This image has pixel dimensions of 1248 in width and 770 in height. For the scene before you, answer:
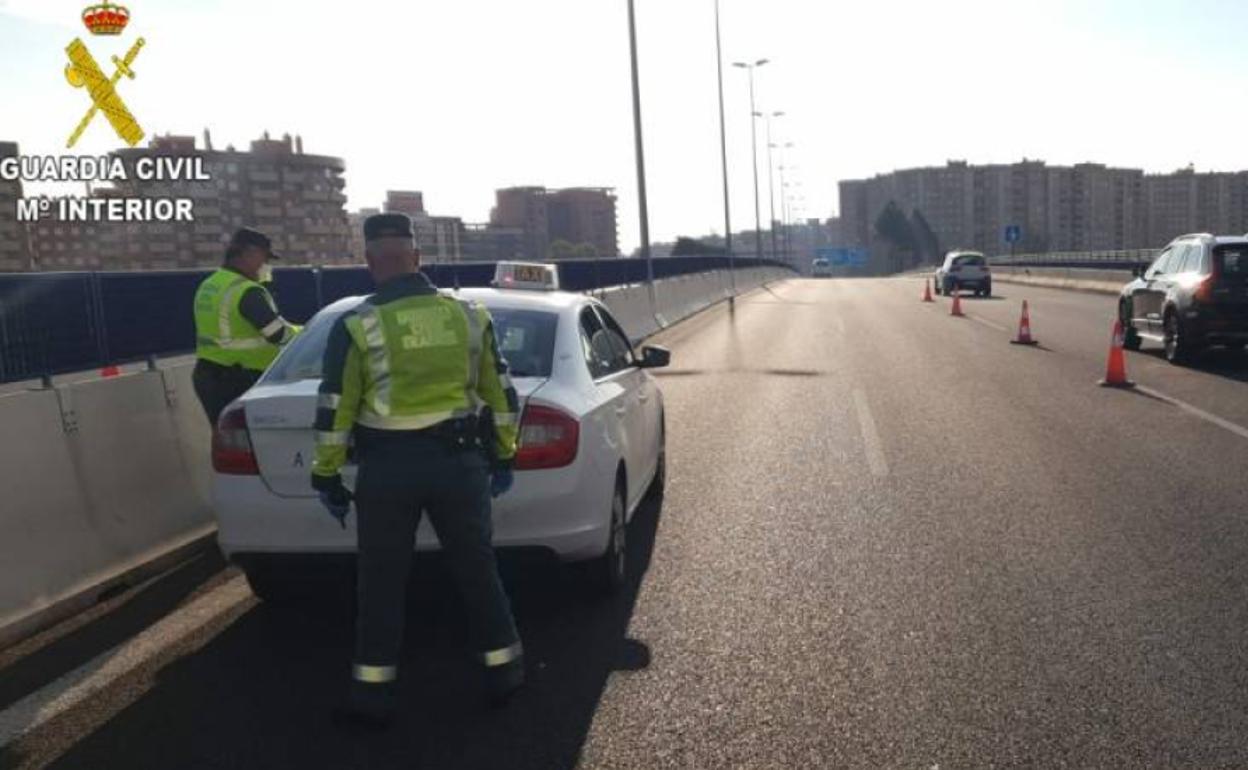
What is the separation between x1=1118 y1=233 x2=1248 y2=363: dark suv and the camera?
14.8 m

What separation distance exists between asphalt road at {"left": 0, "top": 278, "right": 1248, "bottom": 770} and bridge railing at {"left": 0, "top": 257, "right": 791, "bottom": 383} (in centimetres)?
289

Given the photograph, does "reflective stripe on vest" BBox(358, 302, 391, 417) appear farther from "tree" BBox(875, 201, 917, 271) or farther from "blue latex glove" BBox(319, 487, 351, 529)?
"tree" BBox(875, 201, 917, 271)

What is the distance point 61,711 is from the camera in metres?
4.07

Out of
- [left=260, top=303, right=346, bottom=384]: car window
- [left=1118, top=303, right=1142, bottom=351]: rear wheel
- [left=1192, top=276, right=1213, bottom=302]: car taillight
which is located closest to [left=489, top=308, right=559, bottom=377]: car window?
[left=260, top=303, right=346, bottom=384]: car window

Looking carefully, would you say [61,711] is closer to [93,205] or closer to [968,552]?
[968,552]

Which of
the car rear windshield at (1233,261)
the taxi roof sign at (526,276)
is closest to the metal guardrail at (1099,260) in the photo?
the car rear windshield at (1233,261)

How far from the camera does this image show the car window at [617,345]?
21.8ft

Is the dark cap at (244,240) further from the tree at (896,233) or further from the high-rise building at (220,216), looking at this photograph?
the tree at (896,233)

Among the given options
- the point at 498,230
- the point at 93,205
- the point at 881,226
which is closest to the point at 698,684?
the point at 93,205

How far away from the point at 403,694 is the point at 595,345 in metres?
2.54

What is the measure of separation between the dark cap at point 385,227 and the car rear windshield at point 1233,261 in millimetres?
14009

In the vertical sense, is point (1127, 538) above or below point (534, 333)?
below

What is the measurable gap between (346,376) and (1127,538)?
465cm

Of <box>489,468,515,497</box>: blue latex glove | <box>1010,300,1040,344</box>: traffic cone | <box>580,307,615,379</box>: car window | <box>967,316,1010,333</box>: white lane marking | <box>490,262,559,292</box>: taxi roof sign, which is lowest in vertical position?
<box>967,316,1010,333</box>: white lane marking
